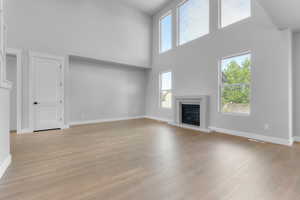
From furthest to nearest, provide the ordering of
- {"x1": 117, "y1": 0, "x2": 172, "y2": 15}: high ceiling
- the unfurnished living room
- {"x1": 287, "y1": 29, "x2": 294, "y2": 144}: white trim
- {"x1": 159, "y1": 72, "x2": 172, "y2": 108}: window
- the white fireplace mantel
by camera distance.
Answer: {"x1": 159, "y1": 72, "x2": 172, "y2": 108}: window, {"x1": 117, "y1": 0, "x2": 172, "y2": 15}: high ceiling, the white fireplace mantel, {"x1": 287, "y1": 29, "x2": 294, "y2": 144}: white trim, the unfurnished living room

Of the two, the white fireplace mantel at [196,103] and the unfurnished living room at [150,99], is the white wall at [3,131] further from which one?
the white fireplace mantel at [196,103]

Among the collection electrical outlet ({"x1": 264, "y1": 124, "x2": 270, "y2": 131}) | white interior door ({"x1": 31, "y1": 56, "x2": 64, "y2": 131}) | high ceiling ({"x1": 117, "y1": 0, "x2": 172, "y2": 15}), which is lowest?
electrical outlet ({"x1": 264, "y1": 124, "x2": 270, "y2": 131})

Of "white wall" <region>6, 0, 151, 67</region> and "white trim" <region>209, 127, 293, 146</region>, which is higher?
"white wall" <region>6, 0, 151, 67</region>

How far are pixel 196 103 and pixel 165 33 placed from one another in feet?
12.6

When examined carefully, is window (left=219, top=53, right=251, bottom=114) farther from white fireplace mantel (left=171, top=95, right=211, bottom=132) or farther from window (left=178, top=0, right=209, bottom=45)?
window (left=178, top=0, right=209, bottom=45)

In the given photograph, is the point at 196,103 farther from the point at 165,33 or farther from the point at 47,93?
the point at 47,93

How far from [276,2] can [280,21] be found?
0.86 meters

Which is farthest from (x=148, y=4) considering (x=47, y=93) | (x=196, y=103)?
(x=47, y=93)

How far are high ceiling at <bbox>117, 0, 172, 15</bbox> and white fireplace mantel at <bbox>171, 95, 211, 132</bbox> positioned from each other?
4.33m

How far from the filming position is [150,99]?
7.33 meters

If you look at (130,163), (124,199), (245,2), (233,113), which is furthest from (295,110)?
(124,199)

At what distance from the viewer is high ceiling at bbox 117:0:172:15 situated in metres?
6.20

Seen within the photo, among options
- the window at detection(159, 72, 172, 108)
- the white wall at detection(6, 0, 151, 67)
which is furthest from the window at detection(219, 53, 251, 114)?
the white wall at detection(6, 0, 151, 67)

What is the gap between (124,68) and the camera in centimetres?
689
